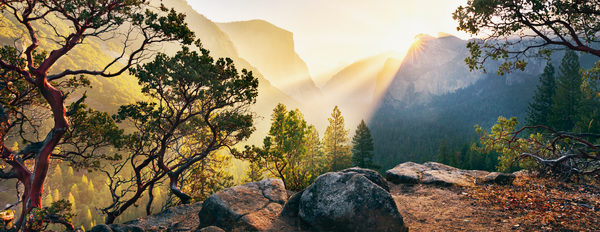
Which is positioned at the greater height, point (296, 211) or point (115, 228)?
point (115, 228)

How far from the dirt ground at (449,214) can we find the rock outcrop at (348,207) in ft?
5.18

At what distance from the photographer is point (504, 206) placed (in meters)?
8.94

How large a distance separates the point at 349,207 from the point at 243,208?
13.0 feet

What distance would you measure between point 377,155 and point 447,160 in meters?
57.2

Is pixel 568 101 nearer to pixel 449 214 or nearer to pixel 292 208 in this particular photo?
pixel 449 214

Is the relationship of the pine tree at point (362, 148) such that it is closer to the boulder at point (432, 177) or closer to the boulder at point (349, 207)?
the boulder at point (432, 177)

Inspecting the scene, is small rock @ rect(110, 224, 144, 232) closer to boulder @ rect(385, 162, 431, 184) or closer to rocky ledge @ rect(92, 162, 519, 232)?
rocky ledge @ rect(92, 162, 519, 232)

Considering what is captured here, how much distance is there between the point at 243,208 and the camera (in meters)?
8.91

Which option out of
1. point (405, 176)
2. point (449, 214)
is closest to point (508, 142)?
point (449, 214)

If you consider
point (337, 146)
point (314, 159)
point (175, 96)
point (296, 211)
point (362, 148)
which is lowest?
point (296, 211)

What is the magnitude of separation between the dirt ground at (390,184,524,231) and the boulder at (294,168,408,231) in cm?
156

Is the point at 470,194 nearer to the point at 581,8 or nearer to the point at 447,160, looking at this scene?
the point at 581,8

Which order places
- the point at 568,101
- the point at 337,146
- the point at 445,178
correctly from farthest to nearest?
the point at 337,146 < the point at 568,101 < the point at 445,178

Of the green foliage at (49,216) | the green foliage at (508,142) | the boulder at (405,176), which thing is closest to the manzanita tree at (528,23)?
the green foliage at (508,142)
